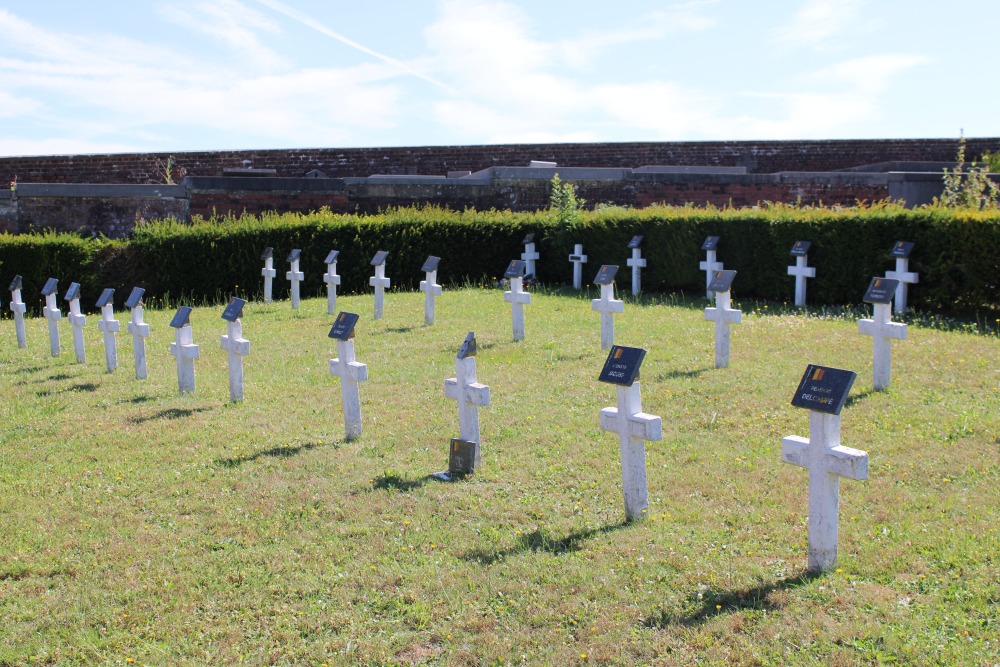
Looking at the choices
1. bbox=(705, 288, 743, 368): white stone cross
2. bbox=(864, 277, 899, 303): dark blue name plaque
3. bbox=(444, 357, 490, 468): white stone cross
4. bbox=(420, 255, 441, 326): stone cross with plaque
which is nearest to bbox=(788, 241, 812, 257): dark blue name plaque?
bbox=(705, 288, 743, 368): white stone cross

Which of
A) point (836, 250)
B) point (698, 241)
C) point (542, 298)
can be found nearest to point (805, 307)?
point (836, 250)

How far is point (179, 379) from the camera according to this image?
8844 mm

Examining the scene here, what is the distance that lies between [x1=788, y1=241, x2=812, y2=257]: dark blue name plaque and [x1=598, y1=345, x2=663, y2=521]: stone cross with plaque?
9028 millimetres

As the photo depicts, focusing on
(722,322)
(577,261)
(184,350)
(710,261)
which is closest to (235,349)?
(184,350)

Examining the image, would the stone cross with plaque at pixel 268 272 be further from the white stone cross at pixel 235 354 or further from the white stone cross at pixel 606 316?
the white stone cross at pixel 235 354

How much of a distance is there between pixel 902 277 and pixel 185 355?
8.79m

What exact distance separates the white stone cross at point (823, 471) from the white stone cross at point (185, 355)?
5931 mm

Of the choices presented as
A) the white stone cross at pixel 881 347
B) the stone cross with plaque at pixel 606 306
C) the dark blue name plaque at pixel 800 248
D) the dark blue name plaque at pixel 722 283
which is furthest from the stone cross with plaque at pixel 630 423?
the dark blue name plaque at pixel 800 248

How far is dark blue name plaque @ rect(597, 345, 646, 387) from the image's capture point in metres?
4.97

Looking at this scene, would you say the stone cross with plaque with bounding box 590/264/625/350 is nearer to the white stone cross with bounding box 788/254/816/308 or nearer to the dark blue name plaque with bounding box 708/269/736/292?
the dark blue name plaque with bounding box 708/269/736/292

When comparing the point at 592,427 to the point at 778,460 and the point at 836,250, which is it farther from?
the point at 836,250

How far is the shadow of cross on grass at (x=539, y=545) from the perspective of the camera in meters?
4.81

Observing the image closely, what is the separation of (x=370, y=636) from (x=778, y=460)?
3.30m

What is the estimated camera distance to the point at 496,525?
526cm
